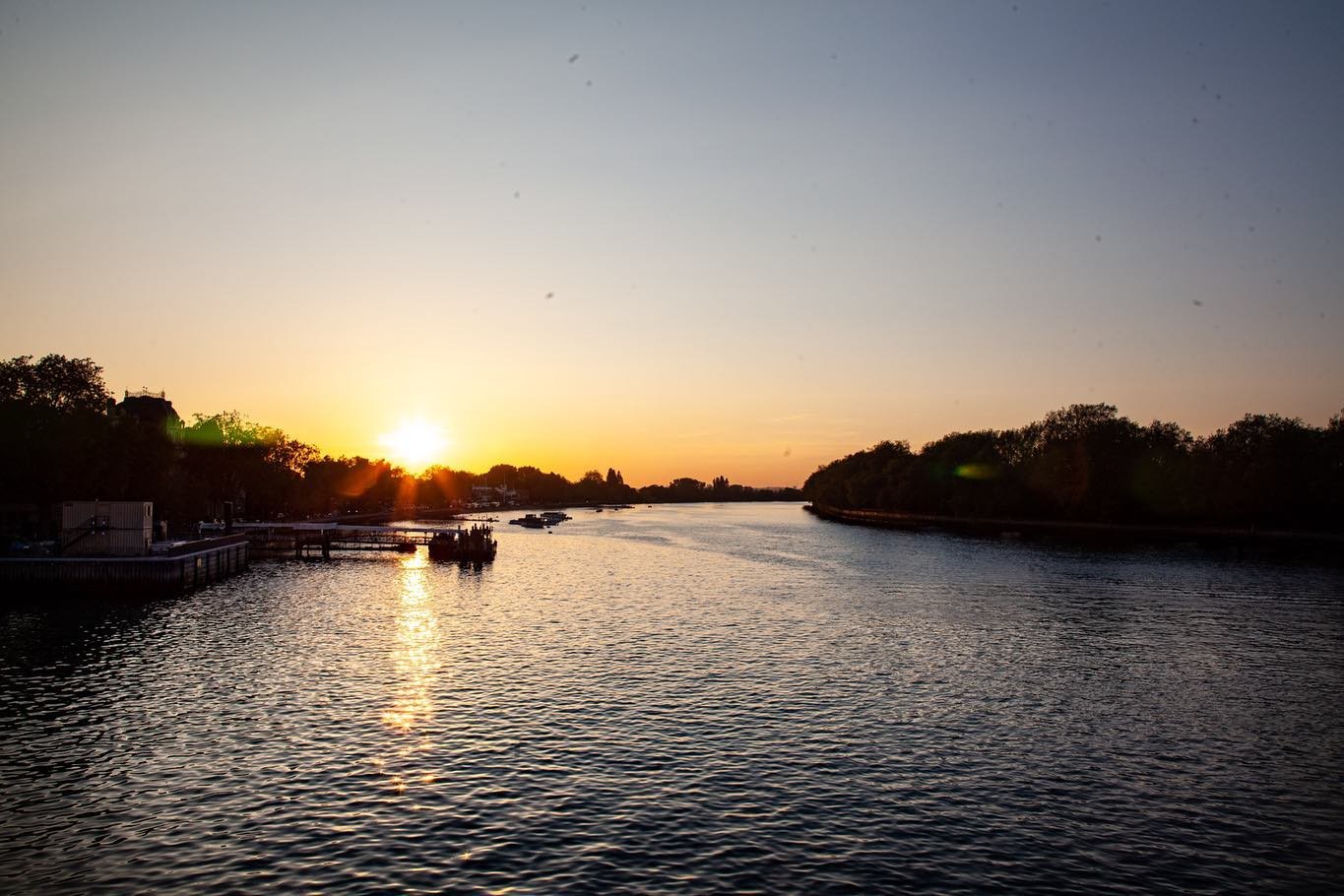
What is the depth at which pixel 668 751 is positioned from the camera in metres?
33.4

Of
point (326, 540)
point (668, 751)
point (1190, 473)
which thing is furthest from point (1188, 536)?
point (668, 751)

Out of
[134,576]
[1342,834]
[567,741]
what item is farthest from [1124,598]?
[134,576]

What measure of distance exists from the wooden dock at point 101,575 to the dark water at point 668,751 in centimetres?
825

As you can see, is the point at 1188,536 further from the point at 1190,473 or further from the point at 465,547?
the point at 465,547

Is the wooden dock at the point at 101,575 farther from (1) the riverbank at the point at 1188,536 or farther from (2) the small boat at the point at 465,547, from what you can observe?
(1) the riverbank at the point at 1188,536

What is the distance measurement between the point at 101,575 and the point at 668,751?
64007mm

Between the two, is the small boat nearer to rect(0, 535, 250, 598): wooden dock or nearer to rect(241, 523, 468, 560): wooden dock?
rect(241, 523, 468, 560): wooden dock

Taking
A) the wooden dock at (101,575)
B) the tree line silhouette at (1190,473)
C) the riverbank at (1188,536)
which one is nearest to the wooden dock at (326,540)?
the wooden dock at (101,575)

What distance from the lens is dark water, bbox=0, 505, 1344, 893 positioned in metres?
23.6

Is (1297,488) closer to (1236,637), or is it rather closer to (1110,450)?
(1110,450)

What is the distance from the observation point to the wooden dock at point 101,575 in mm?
73625

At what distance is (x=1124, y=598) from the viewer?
81125 millimetres

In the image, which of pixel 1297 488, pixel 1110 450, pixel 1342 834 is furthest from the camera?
pixel 1110 450

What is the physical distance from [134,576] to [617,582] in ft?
150
